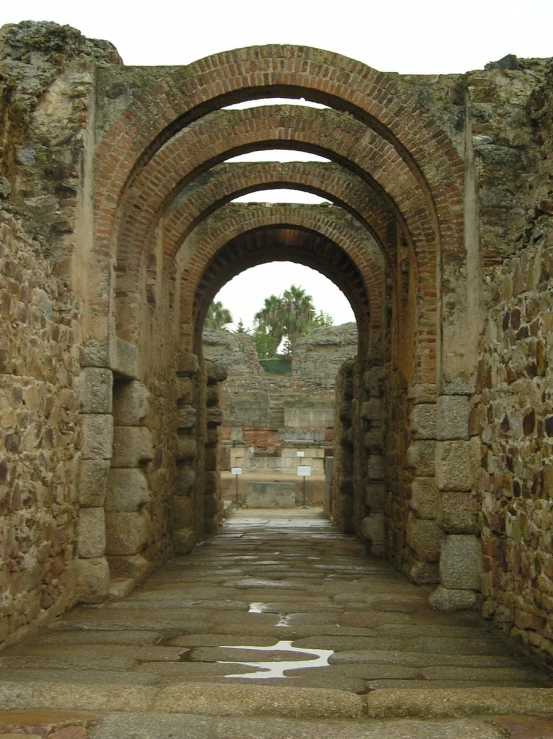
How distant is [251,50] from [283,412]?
824 inches

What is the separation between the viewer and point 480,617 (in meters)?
7.35

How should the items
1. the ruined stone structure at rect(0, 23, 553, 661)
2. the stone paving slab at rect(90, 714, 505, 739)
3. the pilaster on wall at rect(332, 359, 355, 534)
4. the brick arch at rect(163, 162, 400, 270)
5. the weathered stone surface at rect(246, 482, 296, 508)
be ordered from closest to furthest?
1. the stone paving slab at rect(90, 714, 505, 739)
2. the ruined stone structure at rect(0, 23, 553, 661)
3. the brick arch at rect(163, 162, 400, 270)
4. the pilaster on wall at rect(332, 359, 355, 534)
5. the weathered stone surface at rect(246, 482, 296, 508)

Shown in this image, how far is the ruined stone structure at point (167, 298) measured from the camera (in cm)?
618

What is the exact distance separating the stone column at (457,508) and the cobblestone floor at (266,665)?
218 millimetres

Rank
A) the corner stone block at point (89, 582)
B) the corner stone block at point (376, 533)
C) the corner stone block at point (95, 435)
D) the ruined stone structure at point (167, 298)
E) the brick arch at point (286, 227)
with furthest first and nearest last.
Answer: the brick arch at point (286, 227)
the corner stone block at point (376, 533)
the corner stone block at point (95, 435)
the corner stone block at point (89, 582)
the ruined stone structure at point (167, 298)

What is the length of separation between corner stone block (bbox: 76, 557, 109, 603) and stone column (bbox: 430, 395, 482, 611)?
292 cm

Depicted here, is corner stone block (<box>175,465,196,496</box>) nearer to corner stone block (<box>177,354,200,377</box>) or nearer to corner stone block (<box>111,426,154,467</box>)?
corner stone block (<box>177,354,200,377</box>)

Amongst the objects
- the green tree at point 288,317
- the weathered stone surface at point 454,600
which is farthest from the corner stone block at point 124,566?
the green tree at point 288,317

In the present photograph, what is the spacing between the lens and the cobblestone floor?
4332 millimetres

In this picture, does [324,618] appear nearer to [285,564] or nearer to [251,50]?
[285,564]

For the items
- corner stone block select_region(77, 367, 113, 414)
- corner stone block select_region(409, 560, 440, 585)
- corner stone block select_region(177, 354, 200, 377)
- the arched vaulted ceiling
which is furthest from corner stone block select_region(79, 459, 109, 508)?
corner stone block select_region(177, 354, 200, 377)

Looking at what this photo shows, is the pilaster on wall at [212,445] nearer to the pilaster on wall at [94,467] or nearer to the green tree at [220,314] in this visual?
the pilaster on wall at [94,467]

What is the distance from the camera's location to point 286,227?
13.9 meters

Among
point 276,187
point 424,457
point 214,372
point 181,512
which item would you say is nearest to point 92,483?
point 424,457
